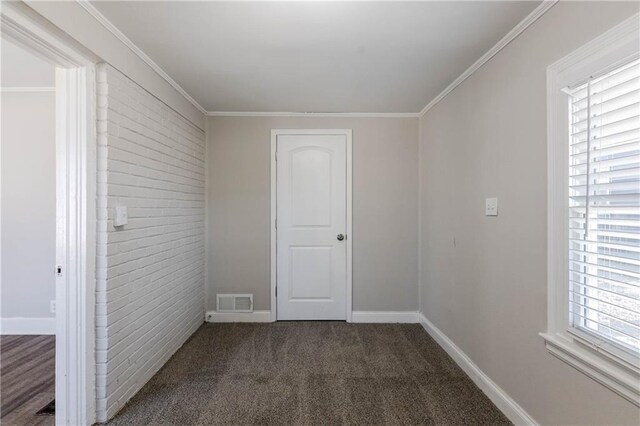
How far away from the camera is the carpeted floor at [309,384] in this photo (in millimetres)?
1824

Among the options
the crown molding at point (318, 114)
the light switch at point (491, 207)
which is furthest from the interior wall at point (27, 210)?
the light switch at point (491, 207)

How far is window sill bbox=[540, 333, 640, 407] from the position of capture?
112 cm

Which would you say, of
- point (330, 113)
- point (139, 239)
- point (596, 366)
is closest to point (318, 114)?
point (330, 113)

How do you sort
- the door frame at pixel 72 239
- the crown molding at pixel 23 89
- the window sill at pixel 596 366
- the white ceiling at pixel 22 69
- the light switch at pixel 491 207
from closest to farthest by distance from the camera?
the window sill at pixel 596 366, the door frame at pixel 72 239, the light switch at pixel 491 207, the white ceiling at pixel 22 69, the crown molding at pixel 23 89

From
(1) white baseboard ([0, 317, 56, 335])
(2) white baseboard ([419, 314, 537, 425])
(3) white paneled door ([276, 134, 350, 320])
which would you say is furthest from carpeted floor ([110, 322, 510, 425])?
(1) white baseboard ([0, 317, 56, 335])

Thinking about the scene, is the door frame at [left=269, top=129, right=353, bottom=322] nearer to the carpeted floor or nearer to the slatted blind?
the carpeted floor

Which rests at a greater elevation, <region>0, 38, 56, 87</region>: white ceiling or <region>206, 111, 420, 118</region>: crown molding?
<region>0, 38, 56, 87</region>: white ceiling

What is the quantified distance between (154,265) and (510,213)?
2.43m

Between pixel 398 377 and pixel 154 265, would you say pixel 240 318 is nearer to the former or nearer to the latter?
pixel 154 265

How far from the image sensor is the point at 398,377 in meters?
2.23

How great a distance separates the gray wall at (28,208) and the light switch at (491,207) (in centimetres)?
377

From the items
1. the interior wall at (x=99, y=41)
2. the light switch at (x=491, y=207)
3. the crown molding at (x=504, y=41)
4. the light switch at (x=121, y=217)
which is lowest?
the light switch at (x=121, y=217)

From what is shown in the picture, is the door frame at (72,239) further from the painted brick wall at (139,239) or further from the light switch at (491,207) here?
the light switch at (491,207)

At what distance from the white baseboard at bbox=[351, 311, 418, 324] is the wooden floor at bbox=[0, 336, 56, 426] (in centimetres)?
252
